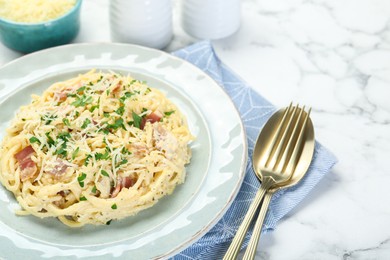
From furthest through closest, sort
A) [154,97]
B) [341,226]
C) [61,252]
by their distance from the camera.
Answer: [154,97]
[341,226]
[61,252]

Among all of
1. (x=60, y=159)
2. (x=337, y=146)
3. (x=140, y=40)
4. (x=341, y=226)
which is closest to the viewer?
(x=60, y=159)

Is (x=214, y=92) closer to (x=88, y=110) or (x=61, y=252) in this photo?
(x=88, y=110)

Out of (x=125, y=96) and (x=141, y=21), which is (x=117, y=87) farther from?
(x=141, y=21)

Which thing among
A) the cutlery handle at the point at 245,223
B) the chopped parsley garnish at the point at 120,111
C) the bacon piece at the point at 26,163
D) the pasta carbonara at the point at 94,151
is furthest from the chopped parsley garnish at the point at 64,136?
the cutlery handle at the point at 245,223

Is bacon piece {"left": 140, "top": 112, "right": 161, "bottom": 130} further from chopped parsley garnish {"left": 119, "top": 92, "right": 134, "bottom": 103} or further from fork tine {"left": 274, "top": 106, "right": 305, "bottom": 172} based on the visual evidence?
fork tine {"left": 274, "top": 106, "right": 305, "bottom": 172}

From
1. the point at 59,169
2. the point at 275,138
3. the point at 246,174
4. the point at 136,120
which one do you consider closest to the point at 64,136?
the point at 59,169

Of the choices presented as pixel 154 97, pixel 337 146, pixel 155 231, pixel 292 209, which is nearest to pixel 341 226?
pixel 292 209

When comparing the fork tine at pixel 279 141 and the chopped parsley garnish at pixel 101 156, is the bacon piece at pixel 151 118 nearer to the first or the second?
the chopped parsley garnish at pixel 101 156
